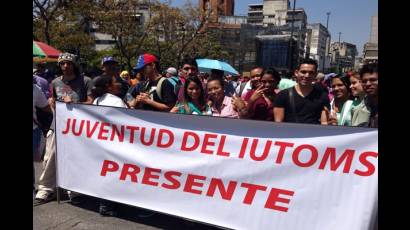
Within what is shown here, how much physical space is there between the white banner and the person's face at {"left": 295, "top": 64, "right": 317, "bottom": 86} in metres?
0.85

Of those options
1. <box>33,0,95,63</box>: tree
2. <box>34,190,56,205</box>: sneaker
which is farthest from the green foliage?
<box>34,190,56,205</box>: sneaker

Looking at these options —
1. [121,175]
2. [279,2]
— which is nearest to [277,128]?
[121,175]

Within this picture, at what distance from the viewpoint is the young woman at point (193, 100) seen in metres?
4.08

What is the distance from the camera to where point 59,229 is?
12.0 ft

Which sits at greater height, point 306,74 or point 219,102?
point 306,74

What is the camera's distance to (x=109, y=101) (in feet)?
13.4

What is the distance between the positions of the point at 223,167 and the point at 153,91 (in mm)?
1522

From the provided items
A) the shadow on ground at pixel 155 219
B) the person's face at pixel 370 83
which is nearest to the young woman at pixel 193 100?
the shadow on ground at pixel 155 219

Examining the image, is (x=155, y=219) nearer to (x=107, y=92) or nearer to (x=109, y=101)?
(x=109, y=101)

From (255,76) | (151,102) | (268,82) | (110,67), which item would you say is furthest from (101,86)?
(255,76)

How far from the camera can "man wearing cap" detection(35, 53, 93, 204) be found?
444 cm

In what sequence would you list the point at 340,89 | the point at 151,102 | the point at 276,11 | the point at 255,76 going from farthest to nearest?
the point at 276,11, the point at 255,76, the point at 340,89, the point at 151,102

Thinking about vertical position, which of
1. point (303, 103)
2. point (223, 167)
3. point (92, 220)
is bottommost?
point (92, 220)
